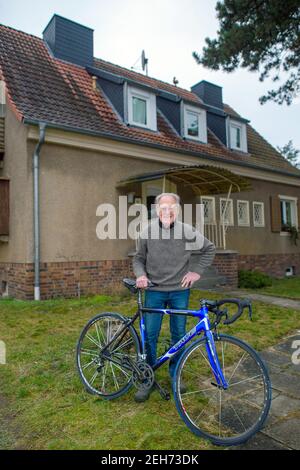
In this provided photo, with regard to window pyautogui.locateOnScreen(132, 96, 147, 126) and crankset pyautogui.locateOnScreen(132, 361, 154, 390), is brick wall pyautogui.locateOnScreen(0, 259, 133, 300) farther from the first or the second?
crankset pyautogui.locateOnScreen(132, 361, 154, 390)

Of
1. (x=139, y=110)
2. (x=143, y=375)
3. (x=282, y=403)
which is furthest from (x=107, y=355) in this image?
(x=139, y=110)

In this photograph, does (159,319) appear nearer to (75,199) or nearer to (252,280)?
(75,199)

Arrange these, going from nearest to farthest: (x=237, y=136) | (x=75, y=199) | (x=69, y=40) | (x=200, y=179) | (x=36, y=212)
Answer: (x=36, y=212)
(x=75, y=199)
(x=200, y=179)
(x=69, y=40)
(x=237, y=136)

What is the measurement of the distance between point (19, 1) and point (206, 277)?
7697mm

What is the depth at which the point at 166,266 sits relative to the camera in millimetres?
2945

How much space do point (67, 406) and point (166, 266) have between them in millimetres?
1392

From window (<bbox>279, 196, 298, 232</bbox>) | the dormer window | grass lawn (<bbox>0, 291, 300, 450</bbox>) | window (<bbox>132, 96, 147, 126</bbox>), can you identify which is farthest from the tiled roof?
grass lawn (<bbox>0, 291, 300, 450</bbox>)

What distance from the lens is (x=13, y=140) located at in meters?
8.55

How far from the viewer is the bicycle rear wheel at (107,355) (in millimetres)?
2934

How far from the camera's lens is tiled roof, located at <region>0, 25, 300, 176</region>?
8359 mm

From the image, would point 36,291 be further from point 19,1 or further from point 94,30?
point 94,30

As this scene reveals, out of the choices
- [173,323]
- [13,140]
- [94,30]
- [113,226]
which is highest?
[94,30]

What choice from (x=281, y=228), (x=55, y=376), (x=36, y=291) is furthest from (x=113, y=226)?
(x=281, y=228)

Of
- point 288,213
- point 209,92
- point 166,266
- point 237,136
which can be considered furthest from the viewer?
point 209,92
